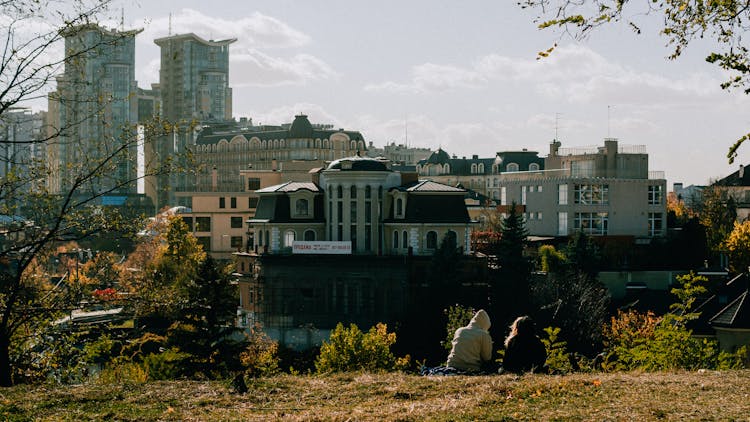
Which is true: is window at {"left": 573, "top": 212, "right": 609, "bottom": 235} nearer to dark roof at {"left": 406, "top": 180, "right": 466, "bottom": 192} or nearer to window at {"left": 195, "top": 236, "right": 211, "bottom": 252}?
dark roof at {"left": 406, "top": 180, "right": 466, "bottom": 192}

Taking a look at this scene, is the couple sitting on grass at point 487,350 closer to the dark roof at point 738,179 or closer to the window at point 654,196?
the window at point 654,196

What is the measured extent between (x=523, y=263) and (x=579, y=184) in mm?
19128

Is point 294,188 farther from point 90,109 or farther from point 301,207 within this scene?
point 90,109

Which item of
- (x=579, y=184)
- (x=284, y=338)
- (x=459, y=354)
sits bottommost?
(x=284, y=338)

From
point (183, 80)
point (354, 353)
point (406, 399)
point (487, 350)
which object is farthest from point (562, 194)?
point (183, 80)

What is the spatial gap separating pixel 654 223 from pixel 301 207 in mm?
28839

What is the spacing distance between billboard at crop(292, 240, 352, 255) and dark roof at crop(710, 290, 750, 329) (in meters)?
26.6

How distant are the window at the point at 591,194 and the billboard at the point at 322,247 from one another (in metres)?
23.7

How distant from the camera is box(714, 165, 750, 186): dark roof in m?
102

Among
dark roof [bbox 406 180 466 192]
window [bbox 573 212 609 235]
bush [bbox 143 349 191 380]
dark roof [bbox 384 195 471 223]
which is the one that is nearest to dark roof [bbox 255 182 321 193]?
dark roof [bbox 384 195 471 223]

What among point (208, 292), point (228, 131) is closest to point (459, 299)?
point (208, 292)

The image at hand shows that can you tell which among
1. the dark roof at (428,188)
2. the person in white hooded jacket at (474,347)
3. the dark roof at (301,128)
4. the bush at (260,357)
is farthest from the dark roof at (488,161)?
the person in white hooded jacket at (474,347)

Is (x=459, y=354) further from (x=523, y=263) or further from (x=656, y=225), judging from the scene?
(x=656, y=225)

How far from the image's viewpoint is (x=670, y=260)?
7256cm
